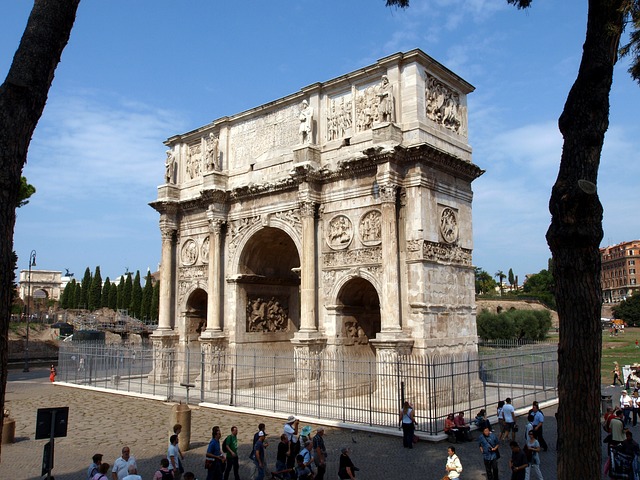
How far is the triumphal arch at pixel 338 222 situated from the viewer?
16.8 metres

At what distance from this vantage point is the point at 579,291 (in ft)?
16.3

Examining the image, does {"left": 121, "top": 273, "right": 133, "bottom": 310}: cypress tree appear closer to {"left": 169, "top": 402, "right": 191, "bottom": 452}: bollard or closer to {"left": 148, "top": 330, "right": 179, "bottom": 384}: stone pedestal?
{"left": 148, "top": 330, "right": 179, "bottom": 384}: stone pedestal

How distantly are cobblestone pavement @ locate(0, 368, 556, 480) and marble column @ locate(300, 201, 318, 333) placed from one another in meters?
3.86

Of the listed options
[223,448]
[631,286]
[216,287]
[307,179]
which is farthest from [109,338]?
[631,286]

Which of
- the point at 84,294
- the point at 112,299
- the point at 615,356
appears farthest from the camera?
the point at 84,294

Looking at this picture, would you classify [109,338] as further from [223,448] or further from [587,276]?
[587,276]

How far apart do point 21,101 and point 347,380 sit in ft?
48.6

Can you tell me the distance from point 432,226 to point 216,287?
30.5 ft

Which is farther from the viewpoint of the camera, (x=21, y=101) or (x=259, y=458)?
(x=259, y=458)

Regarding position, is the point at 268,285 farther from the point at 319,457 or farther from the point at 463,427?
the point at 319,457

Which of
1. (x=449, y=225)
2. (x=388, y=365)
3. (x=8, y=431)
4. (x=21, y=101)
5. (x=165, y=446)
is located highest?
(x=449, y=225)

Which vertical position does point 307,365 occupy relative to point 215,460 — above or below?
above

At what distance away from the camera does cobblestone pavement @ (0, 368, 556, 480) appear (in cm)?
1043

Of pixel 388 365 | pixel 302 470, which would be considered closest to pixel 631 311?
pixel 388 365
